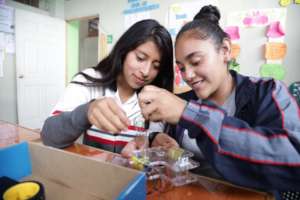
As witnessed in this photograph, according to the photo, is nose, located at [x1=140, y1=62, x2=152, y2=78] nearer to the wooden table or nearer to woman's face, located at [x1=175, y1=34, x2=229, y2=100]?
woman's face, located at [x1=175, y1=34, x2=229, y2=100]

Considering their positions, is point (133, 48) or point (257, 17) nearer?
point (133, 48)

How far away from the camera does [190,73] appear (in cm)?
71

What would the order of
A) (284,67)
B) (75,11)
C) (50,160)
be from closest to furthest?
1. (50,160)
2. (284,67)
3. (75,11)

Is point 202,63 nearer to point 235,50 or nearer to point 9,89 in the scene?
point 235,50

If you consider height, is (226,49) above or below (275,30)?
below

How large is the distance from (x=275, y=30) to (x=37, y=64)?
288 centimetres

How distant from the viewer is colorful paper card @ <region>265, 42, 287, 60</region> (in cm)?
166

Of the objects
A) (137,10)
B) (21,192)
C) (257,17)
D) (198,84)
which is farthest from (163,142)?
(137,10)

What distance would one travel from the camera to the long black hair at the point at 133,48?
876mm

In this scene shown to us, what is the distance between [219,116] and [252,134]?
81 millimetres

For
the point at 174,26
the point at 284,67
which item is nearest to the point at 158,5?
the point at 174,26

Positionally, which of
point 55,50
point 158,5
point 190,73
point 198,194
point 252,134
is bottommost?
point 198,194

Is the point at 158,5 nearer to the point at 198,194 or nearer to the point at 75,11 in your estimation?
the point at 75,11

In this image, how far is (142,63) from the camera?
2.88ft
